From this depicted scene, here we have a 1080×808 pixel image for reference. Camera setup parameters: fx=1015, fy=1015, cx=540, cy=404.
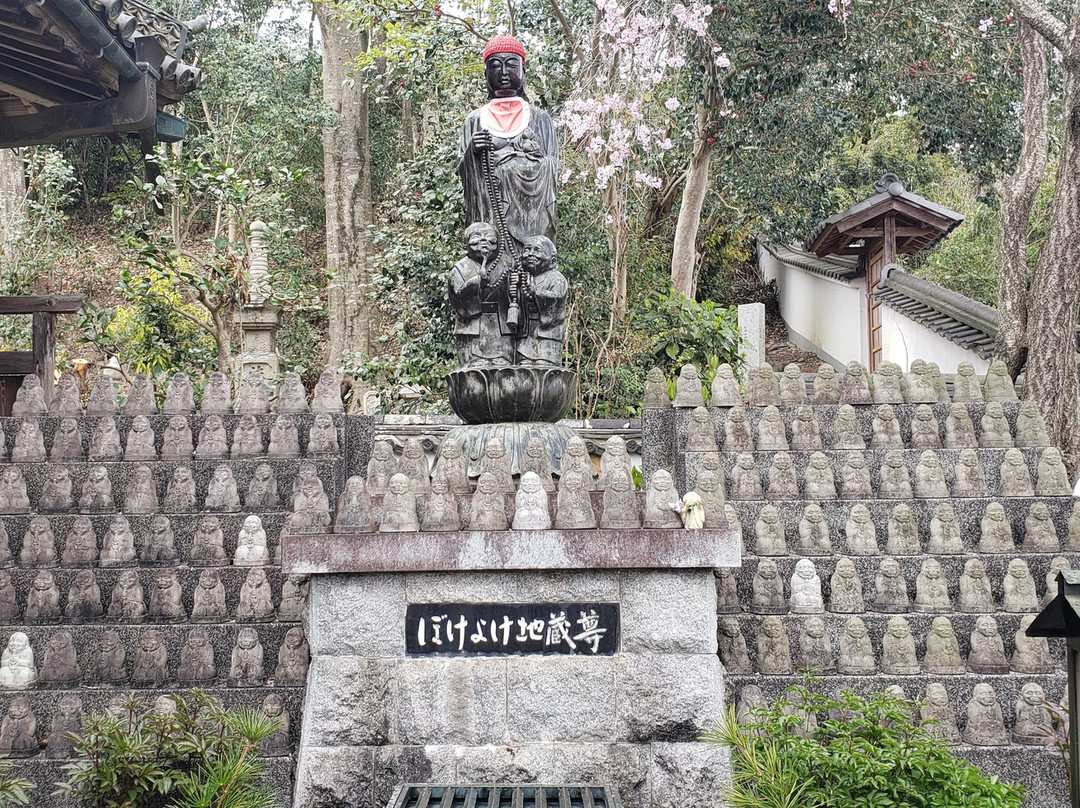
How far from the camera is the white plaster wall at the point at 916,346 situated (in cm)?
1236

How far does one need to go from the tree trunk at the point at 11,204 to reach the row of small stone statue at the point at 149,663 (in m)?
12.3

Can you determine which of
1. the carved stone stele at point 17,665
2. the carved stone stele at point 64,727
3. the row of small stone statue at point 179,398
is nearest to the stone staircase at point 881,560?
the row of small stone statue at point 179,398

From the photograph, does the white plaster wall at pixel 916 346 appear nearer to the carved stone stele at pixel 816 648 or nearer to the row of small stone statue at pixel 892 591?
the row of small stone statue at pixel 892 591

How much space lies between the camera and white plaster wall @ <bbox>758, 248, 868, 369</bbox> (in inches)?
668

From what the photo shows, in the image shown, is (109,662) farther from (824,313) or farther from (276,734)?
(824,313)

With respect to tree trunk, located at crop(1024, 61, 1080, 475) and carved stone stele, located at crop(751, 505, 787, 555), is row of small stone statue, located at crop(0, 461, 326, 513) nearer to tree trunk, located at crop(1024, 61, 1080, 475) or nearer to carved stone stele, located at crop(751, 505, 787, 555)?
carved stone stele, located at crop(751, 505, 787, 555)

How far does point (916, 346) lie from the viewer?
13773 mm

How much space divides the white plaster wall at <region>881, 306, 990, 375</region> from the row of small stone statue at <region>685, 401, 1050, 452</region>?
4.74 meters

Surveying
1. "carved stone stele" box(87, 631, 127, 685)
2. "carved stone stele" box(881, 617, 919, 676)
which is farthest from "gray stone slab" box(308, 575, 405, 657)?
"carved stone stele" box(881, 617, 919, 676)

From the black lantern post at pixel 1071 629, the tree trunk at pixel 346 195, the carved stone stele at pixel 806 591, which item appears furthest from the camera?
the tree trunk at pixel 346 195

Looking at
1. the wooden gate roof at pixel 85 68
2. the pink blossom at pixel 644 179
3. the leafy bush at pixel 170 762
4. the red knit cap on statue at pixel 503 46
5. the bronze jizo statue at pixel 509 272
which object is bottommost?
the leafy bush at pixel 170 762

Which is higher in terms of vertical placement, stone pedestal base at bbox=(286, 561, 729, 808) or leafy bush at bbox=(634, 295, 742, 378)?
leafy bush at bbox=(634, 295, 742, 378)

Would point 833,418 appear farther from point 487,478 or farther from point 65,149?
point 65,149

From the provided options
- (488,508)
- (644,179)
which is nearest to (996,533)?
(488,508)
